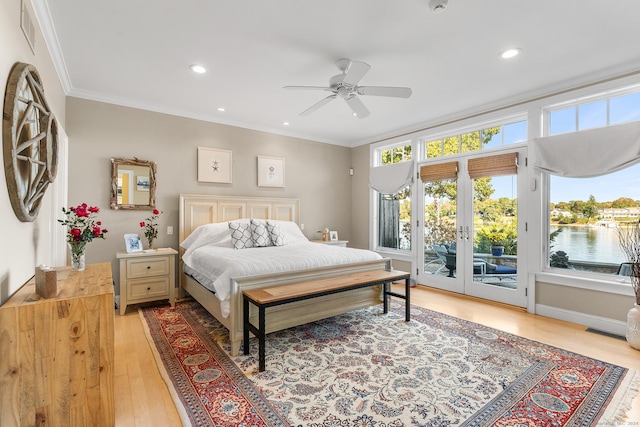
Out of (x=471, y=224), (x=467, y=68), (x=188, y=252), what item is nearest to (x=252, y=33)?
(x=467, y=68)

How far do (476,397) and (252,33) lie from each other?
3.22m

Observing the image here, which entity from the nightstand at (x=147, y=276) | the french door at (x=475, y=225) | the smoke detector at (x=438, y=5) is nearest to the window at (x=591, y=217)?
the french door at (x=475, y=225)

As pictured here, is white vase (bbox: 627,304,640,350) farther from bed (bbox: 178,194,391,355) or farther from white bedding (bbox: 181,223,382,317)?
white bedding (bbox: 181,223,382,317)

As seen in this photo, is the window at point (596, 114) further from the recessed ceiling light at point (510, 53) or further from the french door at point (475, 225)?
the recessed ceiling light at point (510, 53)

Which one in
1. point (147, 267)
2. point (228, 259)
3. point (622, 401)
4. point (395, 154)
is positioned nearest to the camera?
point (622, 401)

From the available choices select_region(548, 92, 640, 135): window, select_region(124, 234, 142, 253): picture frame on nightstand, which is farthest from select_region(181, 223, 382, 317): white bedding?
select_region(548, 92, 640, 135): window

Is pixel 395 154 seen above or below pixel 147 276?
above

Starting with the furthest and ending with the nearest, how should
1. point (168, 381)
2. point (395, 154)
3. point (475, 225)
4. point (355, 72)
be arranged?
point (395, 154) → point (475, 225) → point (355, 72) → point (168, 381)

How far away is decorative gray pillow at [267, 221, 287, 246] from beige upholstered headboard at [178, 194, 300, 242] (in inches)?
27.1

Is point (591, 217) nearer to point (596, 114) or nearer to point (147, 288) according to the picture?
point (596, 114)

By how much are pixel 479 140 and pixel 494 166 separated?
1.71ft

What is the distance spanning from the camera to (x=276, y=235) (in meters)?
4.30

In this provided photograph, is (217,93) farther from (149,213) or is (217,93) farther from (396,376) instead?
(396,376)

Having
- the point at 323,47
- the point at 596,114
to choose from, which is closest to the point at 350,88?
the point at 323,47
